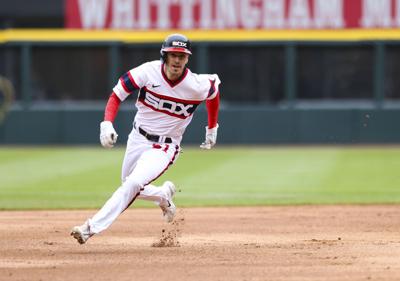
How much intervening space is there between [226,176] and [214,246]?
771 centimetres

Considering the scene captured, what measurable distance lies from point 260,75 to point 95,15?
4337 millimetres

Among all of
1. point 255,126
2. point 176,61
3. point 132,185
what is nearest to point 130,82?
point 176,61

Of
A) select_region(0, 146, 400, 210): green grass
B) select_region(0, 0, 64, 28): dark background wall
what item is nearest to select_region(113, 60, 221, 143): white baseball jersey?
select_region(0, 146, 400, 210): green grass

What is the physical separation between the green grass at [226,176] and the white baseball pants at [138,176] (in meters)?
3.66

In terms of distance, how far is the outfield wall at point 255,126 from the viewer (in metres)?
24.2

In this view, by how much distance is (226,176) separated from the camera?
1631cm

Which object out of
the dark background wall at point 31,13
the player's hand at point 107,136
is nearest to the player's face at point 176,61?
the player's hand at point 107,136

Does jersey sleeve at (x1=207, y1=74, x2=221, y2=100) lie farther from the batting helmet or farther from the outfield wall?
the outfield wall

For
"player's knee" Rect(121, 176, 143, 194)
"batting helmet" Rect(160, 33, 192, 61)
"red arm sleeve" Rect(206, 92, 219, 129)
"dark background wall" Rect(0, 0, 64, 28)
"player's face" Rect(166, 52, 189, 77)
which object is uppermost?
"batting helmet" Rect(160, 33, 192, 61)

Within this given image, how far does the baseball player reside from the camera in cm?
830

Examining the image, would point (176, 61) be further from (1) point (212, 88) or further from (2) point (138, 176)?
(2) point (138, 176)

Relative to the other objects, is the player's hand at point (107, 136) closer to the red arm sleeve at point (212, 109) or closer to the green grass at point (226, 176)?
the red arm sleeve at point (212, 109)

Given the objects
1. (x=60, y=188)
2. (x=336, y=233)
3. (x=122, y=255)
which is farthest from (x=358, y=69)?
(x=122, y=255)

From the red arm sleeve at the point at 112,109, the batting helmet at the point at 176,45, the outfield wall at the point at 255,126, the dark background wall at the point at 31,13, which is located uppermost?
the batting helmet at the point at 176,45
